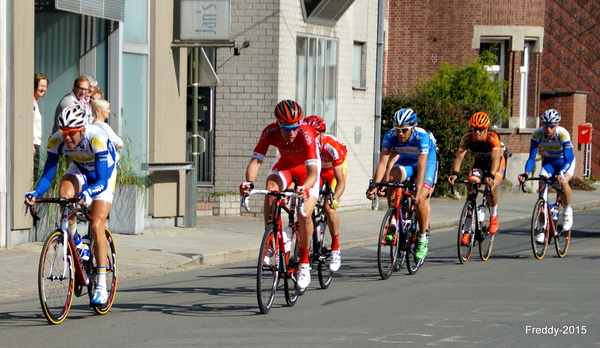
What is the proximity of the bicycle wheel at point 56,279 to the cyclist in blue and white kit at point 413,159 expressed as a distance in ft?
12.7

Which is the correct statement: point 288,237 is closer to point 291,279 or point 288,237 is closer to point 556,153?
point 291,279

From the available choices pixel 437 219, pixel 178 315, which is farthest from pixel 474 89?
pixel 178 315

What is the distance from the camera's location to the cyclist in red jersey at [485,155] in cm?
1150

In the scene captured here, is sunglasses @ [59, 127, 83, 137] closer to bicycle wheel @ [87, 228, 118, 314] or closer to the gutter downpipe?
bicycle wheel @ [87, 228, 118, 314]

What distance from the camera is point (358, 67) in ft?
63.7

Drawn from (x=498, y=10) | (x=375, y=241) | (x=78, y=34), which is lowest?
Result: (x=375, y=241)

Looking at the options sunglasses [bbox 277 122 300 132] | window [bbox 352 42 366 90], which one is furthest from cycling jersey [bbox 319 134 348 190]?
window [bbox 352 42 366 90]

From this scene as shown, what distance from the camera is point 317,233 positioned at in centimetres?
910

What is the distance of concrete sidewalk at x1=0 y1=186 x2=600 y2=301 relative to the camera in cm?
1012

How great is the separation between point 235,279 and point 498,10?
1892 cm

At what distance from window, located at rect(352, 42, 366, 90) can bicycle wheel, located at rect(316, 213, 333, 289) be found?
9972mm

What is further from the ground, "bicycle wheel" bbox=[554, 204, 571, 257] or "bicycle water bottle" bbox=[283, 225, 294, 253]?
"bicycle water bottle" bbox=[283, 225, 294, 253]

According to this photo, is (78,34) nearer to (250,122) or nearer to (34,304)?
(250,122)

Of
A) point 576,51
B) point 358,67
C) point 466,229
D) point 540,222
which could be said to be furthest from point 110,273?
point 576,51
